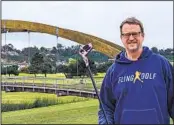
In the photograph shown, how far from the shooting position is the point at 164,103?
2.16m

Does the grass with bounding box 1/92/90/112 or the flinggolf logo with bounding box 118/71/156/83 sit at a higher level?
the flinggolf logo with bounding box 118/71/156/83

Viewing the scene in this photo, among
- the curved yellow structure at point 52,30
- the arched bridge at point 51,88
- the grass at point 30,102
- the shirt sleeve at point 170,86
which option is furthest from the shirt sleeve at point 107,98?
the arched bridge at point 51,88

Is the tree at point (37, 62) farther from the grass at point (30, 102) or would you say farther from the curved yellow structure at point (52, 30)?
the curved yellow structure at point (52, 30)

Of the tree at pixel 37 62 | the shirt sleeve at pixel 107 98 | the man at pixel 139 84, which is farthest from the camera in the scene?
the tree at pixel 37 62

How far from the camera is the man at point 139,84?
2143 millimetres

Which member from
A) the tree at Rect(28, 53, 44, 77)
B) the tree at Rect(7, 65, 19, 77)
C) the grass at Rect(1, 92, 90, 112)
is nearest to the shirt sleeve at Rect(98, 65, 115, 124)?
the grass at Rect(1, 92, 90, 112)

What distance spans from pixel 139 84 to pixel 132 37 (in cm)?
22

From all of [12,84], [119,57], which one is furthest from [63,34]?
[119,57]

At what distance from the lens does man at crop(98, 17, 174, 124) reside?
214cm

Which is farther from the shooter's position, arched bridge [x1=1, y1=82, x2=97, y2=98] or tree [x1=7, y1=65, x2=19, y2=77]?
tree [x1=7, y1=65, x2=19, y2=77]

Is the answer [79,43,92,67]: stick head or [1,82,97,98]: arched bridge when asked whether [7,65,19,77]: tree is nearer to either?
[1,82,97,98]: arched bridge

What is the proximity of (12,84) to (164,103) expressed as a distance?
920 inches

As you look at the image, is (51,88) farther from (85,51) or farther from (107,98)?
(85,51)

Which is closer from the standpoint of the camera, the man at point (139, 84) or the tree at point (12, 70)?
the man at point (139, 84)
